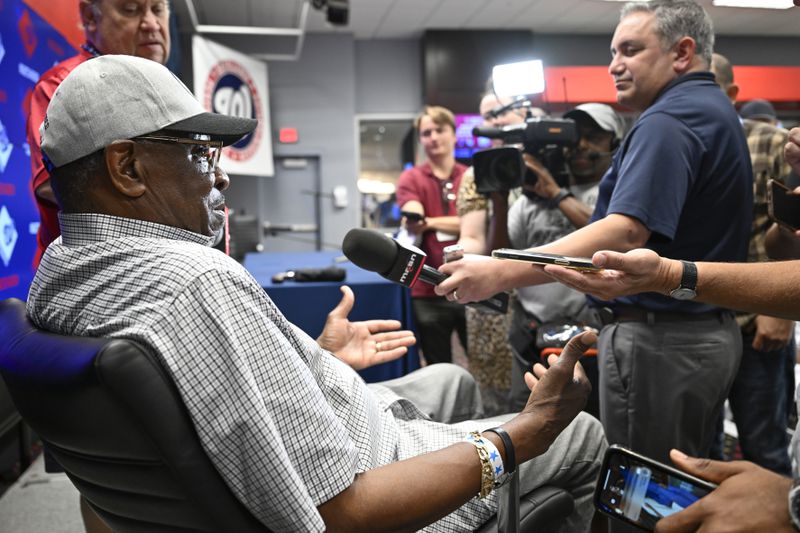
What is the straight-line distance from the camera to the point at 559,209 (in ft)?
6.76

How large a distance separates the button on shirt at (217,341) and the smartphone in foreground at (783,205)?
929 mm

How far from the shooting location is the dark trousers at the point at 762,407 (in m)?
1.96

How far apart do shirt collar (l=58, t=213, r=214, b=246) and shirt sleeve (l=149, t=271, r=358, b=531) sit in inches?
7.2

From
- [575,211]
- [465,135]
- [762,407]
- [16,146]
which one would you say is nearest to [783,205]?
[575,211]

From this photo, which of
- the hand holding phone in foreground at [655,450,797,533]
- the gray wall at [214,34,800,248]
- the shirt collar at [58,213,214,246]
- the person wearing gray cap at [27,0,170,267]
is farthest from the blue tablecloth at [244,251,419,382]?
the gray wall at [214,34,800,248]

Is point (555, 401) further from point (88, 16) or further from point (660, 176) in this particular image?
point (88, 16)

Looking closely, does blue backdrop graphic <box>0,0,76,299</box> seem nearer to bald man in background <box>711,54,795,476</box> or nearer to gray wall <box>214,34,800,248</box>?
bald man in background <box>711,54,795,476</box>

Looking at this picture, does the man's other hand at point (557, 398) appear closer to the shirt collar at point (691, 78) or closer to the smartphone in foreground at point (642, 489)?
the smartphone in foreground at point (642, 489)

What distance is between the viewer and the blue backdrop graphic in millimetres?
2348

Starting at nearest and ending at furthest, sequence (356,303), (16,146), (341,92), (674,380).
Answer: (674,380)
(16,146)
(356,303)
(341,92)

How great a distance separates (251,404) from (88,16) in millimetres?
1418

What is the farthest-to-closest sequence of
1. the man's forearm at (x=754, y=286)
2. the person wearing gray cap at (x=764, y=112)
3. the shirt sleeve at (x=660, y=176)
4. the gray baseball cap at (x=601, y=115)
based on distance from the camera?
the person wearing gray cap at (x=764, y=112) → the gray baseball cap at (x=601, y=115) → the shirt sleeve at (x=660, y=176) → the man's forearm at (x=754, y=286)

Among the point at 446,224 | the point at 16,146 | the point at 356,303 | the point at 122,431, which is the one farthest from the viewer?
the point at 446,224

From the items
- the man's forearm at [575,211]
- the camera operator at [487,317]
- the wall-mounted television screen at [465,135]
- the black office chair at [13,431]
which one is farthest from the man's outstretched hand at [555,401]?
the wall-mounted television screen at [465,135]
